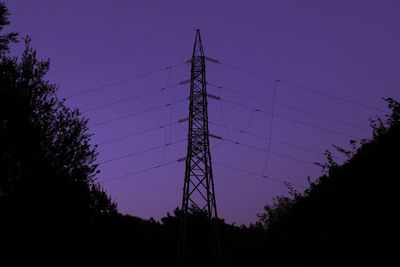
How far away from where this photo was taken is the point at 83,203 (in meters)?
22.6

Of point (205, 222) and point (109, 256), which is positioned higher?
point (205, 222)

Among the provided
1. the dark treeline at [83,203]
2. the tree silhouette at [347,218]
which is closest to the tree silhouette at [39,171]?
the dark treeline at [83,203]

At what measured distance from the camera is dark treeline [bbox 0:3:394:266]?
15.4 meters

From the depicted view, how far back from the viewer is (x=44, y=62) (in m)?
26.6

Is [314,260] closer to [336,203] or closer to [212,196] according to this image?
[336,203]

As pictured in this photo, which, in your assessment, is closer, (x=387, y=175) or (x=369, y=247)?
(x=369, y=247)

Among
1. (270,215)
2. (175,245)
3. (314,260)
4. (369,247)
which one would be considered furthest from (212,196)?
(270,215)

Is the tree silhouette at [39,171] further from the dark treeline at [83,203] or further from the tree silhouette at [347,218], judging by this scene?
the tree silhouette at [347,218]

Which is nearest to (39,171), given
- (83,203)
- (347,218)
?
(83,203)

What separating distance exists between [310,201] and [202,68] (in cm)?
1586

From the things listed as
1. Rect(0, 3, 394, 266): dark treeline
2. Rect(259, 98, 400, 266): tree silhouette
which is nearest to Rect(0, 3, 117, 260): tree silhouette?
Rect(0, 3, 394, 266): dark treeline

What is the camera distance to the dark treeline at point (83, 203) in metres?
15.4

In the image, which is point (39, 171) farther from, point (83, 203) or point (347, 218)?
point (347, 218)

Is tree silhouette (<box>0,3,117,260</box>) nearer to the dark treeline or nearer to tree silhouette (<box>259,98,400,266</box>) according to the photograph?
the dark treeline
